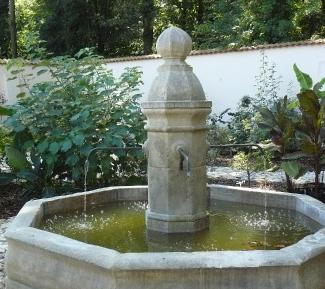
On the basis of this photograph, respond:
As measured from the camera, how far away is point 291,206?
5227 millimetres

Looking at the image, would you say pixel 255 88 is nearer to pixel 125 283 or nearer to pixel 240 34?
pixel 240 34

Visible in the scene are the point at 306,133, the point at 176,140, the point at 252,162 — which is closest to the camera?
the point at 176,140

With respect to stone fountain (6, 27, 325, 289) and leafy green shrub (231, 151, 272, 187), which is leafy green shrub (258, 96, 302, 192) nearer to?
stone fountain (6, 27, 325, 289)

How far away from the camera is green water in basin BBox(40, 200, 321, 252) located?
4.18 m

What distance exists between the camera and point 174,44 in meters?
4.36

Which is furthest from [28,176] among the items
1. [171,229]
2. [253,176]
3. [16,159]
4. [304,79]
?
[304,79]

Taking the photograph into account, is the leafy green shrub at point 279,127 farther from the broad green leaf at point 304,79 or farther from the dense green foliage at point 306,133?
the broad green leaf at point 304,79

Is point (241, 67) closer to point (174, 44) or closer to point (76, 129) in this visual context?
point (76, 129)

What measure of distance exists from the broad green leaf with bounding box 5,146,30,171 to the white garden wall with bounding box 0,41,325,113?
317 inches

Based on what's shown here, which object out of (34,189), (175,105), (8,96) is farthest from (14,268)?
(8,96)

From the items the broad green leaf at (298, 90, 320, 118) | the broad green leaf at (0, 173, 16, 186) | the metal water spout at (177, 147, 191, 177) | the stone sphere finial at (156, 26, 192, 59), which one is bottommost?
the broad green leaf at (0, 173, 16, 186)

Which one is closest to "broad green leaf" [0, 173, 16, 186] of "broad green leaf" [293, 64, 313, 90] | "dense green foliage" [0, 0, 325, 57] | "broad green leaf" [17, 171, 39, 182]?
"broad green leaf" [17, 171, 39, 182]

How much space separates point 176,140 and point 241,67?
10.5 m

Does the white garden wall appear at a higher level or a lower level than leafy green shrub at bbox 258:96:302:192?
higher
